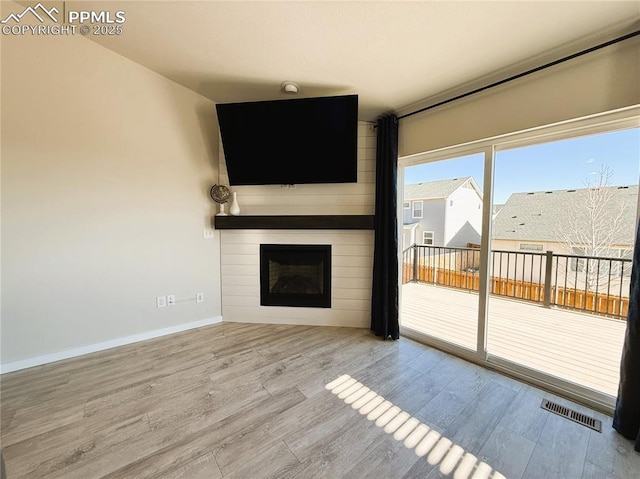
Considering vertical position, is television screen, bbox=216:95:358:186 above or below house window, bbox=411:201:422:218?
above

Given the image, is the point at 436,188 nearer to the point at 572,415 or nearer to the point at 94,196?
the point at 572,415

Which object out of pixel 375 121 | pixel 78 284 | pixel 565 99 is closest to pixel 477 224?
pixel 565 99

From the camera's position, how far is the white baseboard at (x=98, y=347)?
1999 millimetres

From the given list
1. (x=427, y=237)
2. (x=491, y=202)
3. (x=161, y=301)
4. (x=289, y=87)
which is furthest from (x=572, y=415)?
(x=161, y=301)

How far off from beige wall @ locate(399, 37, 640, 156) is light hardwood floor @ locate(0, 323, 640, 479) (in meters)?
2.03

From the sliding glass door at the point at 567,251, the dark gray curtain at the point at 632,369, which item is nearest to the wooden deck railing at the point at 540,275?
the sliding glass door at the point at 567,251

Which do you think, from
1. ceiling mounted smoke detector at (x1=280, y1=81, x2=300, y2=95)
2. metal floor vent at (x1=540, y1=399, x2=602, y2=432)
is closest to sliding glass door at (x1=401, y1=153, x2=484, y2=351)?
metal floor vent at (x1=540, y1=399, x2=602, y2=432)

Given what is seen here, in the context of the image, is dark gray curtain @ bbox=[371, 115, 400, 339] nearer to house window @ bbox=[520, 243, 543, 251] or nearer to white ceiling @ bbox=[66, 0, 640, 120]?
white ceiling @ bbox=[66, 0, 640, 120]

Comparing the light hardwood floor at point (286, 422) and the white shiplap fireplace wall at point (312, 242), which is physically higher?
the white shiplap fireplace wall at point (312, 242)

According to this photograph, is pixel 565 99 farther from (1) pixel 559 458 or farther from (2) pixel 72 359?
(2) pixel 72 359

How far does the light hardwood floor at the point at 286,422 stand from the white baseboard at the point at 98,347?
73 millimetres

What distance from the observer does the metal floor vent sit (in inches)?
60.9

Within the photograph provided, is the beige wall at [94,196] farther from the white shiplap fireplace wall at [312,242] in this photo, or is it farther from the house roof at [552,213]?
the house roof at [552,213]

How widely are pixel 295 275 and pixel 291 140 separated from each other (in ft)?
5.34
